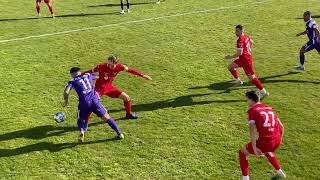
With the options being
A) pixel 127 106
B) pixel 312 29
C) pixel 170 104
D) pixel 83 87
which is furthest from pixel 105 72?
pixel 312 29

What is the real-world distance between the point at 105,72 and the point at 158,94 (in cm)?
306

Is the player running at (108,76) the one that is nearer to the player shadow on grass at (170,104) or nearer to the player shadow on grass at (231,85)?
the player shadow on grass at (170,104)

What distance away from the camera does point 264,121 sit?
859 centimetres

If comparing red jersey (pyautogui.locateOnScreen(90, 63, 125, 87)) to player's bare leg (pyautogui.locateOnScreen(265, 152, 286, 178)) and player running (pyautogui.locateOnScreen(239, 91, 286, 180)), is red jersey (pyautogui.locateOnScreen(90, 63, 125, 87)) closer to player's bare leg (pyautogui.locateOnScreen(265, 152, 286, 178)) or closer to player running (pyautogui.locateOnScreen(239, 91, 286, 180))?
player running (pyautogui.locateOnScreen(239, 91, 286, 180))

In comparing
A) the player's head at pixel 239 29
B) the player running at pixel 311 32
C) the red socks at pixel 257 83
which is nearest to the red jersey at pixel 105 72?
the player's head at pixel 239 29

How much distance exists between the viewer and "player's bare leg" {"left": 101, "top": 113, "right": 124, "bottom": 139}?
11367mm

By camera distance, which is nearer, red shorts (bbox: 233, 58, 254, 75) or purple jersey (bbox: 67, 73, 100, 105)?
purple jersey (bbox: 67, 73, 100, 105)

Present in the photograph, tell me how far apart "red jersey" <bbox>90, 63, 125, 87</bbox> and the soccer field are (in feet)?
4.35

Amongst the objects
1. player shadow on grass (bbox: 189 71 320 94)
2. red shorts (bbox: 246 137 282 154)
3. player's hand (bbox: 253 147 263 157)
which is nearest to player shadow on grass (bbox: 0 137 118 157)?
red shorts (bbox: 246 137 282 154)

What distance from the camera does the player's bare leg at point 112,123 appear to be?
11.4 m

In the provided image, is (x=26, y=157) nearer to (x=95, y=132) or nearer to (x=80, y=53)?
(x=95, y=132)

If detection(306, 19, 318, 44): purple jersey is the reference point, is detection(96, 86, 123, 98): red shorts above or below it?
below

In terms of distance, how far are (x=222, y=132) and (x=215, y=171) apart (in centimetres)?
210

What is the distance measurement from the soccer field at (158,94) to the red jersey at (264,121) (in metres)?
1.54
